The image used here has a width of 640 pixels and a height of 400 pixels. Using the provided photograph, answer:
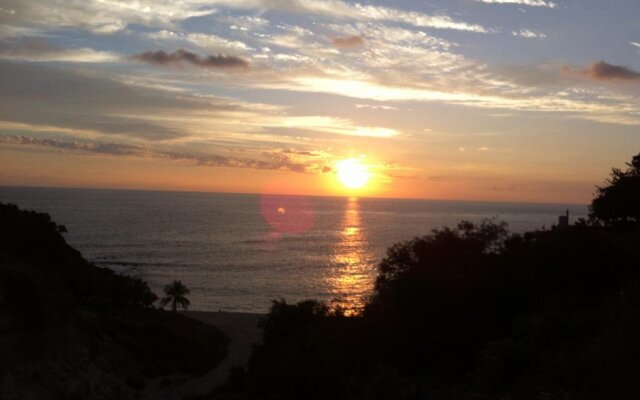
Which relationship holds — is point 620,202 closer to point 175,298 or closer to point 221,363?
point 221,363

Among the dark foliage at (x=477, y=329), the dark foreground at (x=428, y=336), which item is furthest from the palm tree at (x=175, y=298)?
the dark foliage at (x=477, y=329)

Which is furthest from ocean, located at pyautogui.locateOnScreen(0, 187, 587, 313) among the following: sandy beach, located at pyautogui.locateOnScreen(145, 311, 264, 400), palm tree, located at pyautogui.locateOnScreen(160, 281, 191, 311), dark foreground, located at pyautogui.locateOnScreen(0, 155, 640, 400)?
dark foreground, located at pyautogui.locateOnScreen(0, 155, 640, 400)

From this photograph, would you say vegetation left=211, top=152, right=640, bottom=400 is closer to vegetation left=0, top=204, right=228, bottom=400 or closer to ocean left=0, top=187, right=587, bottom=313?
vegetation left=0, top=204, right=228, bottom=400

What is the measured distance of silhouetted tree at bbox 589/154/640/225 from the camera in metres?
40.2

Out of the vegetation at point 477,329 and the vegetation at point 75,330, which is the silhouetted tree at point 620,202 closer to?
the vegetation at point 477,329

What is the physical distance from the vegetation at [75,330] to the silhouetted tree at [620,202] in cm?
2970

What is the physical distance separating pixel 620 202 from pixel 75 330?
34.8 metres

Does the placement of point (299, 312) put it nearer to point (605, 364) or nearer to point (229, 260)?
point (605, 364)

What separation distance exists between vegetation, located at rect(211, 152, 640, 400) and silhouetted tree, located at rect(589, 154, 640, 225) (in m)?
11.5

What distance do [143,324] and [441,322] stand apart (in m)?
26.9

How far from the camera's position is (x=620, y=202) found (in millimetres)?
40375

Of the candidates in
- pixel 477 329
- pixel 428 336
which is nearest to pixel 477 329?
pixel 477 329

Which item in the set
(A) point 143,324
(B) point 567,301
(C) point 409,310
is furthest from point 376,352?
(A) point 143,324

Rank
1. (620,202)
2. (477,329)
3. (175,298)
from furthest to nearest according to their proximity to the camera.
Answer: (175,298)
(620,202)
(477,329)
